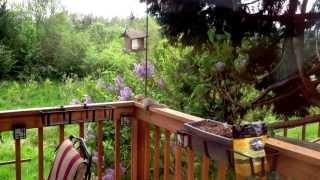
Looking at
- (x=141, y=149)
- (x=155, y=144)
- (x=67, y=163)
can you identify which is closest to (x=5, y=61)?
(x=141, y=149)

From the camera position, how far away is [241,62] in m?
2.14

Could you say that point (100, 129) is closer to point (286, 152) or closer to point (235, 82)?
point (235, 82)

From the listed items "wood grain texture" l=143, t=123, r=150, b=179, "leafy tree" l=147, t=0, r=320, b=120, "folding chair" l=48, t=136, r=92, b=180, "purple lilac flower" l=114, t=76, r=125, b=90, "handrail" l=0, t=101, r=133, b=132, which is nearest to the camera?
"folding chair" l=48, t=136, r=92, b=180

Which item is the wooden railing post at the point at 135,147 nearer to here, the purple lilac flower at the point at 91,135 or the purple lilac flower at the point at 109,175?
the purple lilac flower at the point at 109,175

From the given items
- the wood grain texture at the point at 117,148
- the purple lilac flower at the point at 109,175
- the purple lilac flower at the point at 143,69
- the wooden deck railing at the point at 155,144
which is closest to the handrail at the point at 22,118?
the wooden deck railing at the point at 155,144

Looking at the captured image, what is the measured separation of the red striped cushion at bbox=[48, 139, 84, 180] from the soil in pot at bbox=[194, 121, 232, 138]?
48 cm

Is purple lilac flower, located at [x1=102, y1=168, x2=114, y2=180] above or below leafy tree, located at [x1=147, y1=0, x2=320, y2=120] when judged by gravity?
below

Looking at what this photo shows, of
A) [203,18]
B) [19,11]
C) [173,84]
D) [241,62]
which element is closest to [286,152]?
[203,18]

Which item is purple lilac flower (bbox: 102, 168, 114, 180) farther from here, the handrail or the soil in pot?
the soil in pot

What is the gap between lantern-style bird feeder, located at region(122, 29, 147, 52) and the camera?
272 cm

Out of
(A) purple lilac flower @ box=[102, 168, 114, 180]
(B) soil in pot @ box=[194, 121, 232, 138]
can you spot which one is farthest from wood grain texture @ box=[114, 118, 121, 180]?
(B) soil in pot @ box=[194, 121, 232, 138]

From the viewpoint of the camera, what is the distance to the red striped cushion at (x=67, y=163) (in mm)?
1225

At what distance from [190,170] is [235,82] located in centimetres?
68

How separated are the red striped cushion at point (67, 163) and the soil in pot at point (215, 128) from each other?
475 mm
